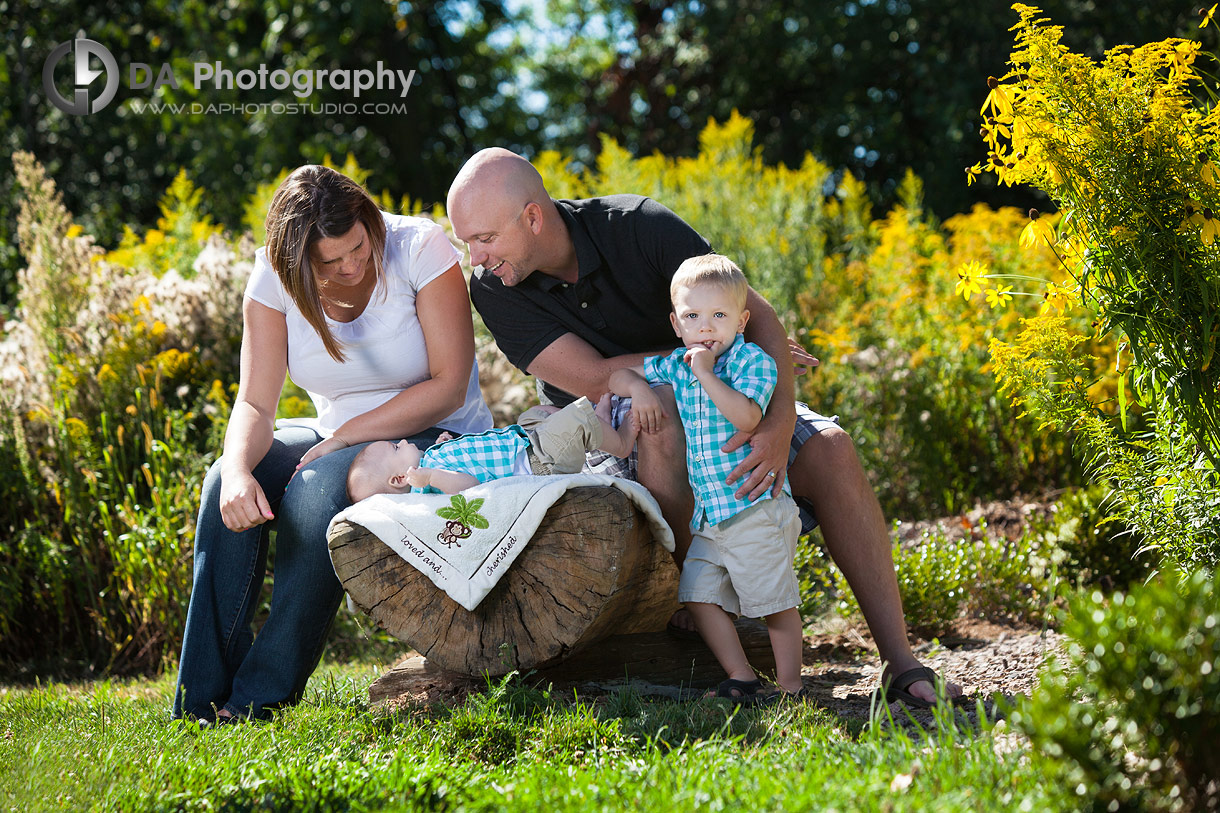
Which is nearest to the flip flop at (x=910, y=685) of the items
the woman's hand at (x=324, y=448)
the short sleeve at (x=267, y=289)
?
the woman's hand at (x=324, y=448)

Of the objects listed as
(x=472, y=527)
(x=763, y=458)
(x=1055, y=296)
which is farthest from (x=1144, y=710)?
(x=472, y=527)

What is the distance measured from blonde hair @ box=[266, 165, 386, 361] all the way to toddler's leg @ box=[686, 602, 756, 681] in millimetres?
1480

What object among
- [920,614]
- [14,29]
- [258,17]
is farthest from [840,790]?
[14,29]

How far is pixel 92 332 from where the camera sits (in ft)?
17.3

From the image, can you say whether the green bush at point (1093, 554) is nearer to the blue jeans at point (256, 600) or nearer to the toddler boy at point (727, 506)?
the toddler boy at point (727, 506)

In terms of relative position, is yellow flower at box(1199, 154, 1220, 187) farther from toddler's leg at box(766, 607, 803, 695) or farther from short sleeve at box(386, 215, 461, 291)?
short sleeve at box(386, 215, 461, 291)

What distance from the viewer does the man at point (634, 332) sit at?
3.06m

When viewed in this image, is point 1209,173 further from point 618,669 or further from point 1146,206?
point 618,669

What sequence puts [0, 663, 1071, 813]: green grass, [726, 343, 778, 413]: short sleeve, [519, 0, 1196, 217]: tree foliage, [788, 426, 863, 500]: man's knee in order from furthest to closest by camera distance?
[519, 0, 1196, 217]: tree foliage, [788, 426, 863, 500]: man's knee, [726, 343, 778, 413]: short sleeve, [0, 663, 1071, 813]: green grass

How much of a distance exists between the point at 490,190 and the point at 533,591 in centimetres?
125

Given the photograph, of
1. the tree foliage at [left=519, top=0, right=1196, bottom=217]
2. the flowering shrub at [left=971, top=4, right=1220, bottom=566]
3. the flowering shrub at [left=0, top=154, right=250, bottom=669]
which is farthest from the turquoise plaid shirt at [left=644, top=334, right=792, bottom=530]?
the tree foliage at [left=519, top=0, right=1196, bottom=217]

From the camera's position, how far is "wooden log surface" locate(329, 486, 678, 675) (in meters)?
2.85

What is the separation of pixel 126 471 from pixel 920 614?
3.65 m

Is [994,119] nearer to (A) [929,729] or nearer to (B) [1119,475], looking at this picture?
(B) [1119,475]
